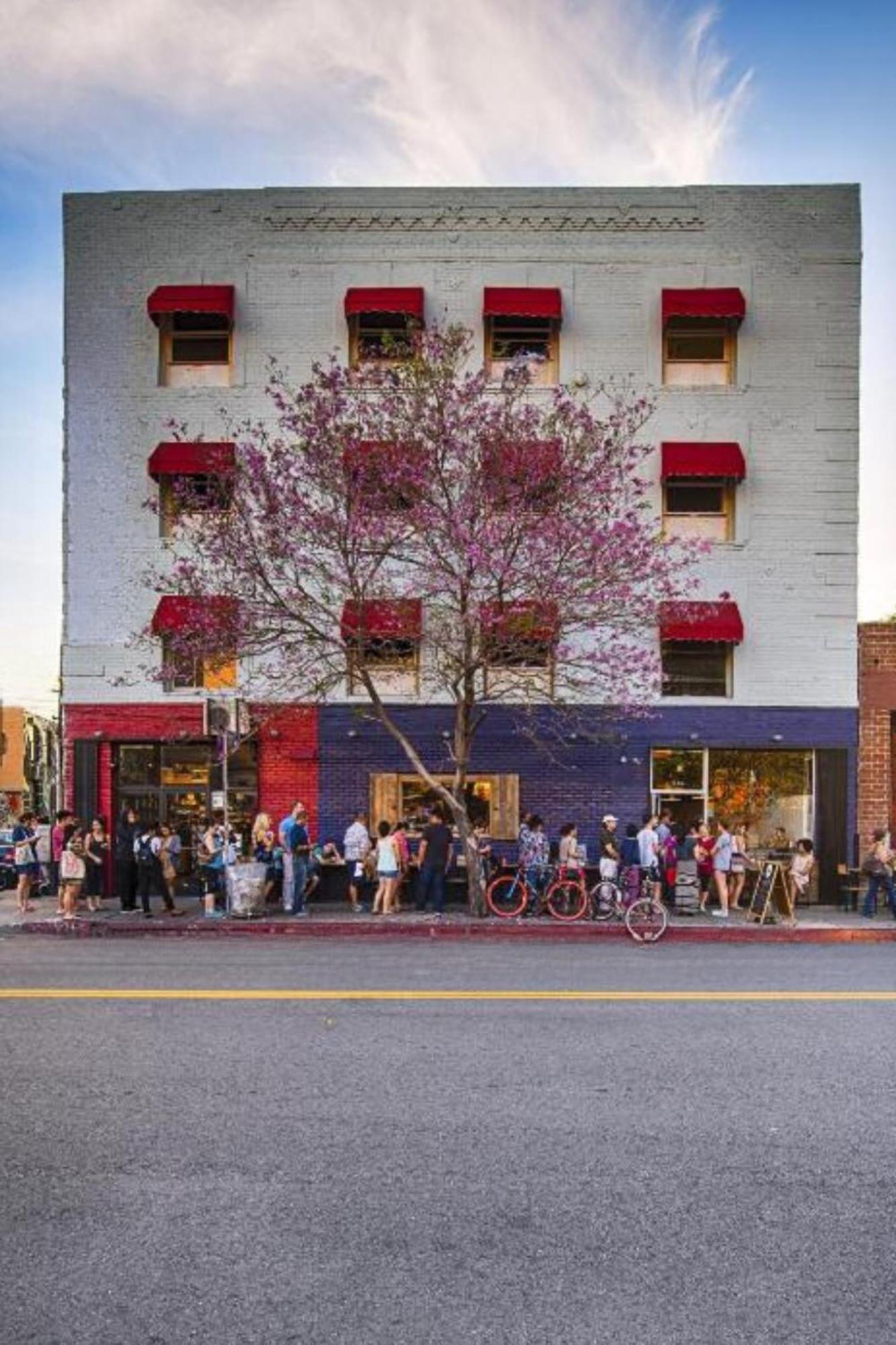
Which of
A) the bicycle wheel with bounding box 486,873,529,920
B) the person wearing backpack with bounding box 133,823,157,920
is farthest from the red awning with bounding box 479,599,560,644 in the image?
the person wearing backpack with bounding box 133,823,157,920

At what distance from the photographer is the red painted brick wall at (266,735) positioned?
887 inches

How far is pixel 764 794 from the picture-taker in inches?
889

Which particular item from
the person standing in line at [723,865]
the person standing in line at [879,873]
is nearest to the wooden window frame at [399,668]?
the person standing in line at [723,865]

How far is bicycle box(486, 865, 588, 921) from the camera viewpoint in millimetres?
18969

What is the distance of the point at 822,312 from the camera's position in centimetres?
2294

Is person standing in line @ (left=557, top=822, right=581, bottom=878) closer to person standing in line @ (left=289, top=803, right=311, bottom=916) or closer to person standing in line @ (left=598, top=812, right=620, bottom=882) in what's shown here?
person standing in line @ (left=598, top=812, right=620, bottom=882)

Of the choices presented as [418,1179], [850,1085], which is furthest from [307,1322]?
[850,1085]

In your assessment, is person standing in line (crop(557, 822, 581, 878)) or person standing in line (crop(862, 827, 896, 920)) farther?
person standing in line (crop(862, 827, 896, 920))

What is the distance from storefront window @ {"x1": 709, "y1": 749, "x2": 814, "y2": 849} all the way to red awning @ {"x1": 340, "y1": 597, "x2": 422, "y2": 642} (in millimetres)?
6467

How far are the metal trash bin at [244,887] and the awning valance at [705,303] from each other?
12.7 meters

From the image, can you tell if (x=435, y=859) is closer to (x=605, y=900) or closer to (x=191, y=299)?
(x=605, y=900)

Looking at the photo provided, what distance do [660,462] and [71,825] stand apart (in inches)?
488

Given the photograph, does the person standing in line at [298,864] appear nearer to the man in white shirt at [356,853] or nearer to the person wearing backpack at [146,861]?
the man in white shirt at [356,853]

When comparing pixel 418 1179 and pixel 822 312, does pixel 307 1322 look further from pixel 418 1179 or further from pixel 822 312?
pixel 822 312
